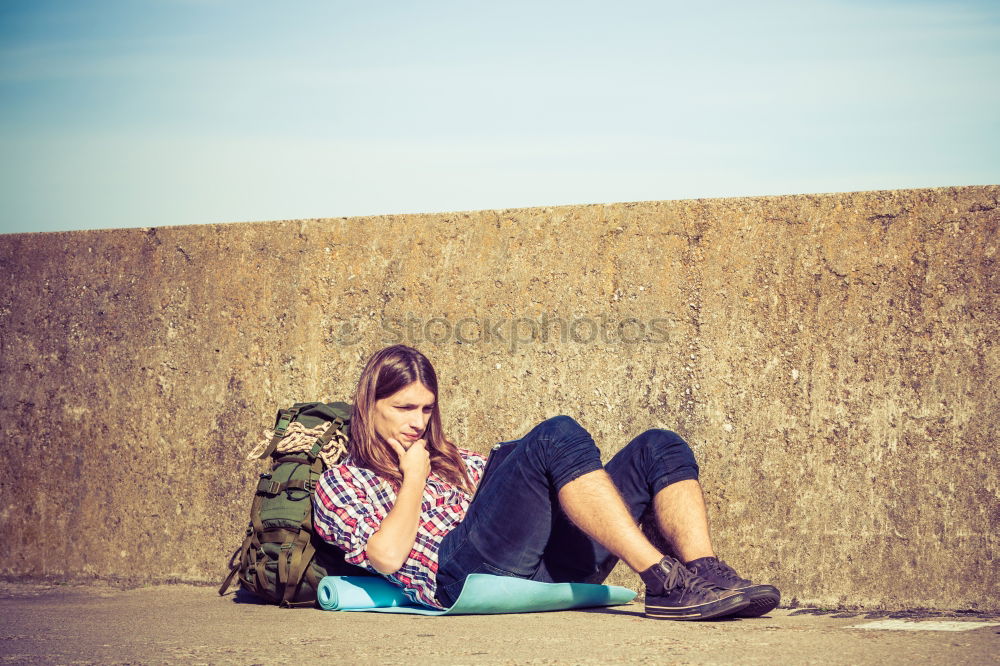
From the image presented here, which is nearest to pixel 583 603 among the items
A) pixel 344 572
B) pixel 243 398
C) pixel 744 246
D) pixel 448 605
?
pixel 448 605

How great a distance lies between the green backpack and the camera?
421 cm

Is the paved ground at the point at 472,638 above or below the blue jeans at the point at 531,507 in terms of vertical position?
below

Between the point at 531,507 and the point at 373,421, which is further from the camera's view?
the point at 373,421

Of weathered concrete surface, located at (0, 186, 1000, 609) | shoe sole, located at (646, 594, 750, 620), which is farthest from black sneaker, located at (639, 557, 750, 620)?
weathered concrete surface, located at (0, 186, 1000, 609)

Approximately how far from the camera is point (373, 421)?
4.22 meters

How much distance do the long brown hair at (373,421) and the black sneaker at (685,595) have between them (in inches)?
38.7

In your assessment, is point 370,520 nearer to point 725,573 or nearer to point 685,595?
point 685,595

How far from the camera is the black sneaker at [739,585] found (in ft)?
11.9

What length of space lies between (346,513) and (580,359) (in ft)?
4.30

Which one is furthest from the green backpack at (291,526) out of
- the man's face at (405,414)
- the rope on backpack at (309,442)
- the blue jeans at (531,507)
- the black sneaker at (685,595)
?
the black sneaker at (685,595)

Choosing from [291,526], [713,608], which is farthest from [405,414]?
[713,608]

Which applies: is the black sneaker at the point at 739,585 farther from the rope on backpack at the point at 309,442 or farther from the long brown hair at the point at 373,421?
the rope on backpack at the point at 309,442

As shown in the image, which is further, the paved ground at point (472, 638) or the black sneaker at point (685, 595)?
the black sneaker at point (685, 595)

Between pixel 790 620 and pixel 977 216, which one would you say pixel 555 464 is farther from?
pixel 977 216
